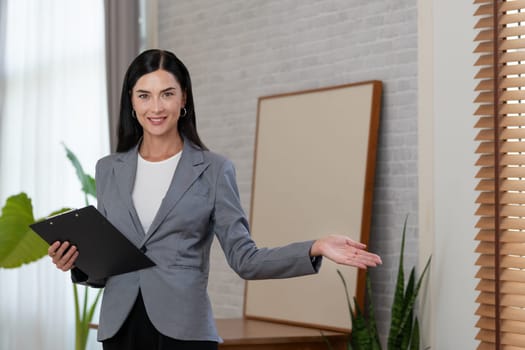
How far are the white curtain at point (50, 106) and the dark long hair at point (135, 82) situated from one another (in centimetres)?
346

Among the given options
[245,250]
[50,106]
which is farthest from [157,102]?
[50,106]

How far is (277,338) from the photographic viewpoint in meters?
3.94

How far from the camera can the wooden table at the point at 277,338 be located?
3.89 m

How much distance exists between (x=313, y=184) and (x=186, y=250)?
6.58ft

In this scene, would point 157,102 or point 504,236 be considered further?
point 504,236

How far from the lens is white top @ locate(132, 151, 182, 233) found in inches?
94.8

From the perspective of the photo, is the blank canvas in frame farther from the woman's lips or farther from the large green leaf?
the woman's lips

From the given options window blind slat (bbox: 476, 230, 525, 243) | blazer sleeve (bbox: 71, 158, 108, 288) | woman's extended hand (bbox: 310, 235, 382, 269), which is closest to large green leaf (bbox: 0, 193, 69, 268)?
window blind slat (bbox: 476, 230, 525, 243)

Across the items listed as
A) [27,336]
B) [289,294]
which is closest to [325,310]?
[289,294]

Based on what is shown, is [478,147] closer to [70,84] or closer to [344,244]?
[344,244]

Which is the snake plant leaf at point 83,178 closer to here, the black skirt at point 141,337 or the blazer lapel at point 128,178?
the blazer lapel at point 128,178

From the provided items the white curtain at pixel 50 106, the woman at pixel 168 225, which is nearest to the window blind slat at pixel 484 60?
the woman at pixel 168 225

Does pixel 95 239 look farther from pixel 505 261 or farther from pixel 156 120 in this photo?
pixel 505 261

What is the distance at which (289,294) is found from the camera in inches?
172
